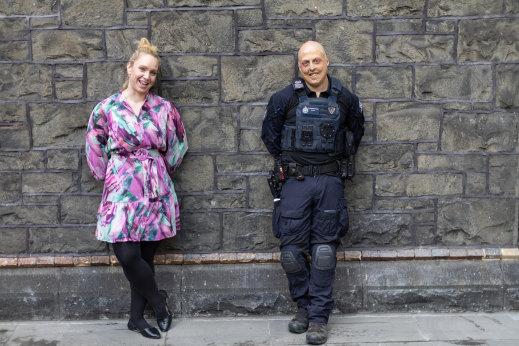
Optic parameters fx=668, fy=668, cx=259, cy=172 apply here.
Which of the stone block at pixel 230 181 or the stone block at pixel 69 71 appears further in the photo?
the stone block at pixel 230 181

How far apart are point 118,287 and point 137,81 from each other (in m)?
1.64

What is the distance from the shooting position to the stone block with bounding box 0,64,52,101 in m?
5.09

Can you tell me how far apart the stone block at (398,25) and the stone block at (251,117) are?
1.11 meters

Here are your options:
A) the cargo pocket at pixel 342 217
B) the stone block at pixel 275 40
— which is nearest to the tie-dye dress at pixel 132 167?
the stone block at pixel 275 40

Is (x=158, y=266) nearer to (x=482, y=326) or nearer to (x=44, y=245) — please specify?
(x=44, y=245)

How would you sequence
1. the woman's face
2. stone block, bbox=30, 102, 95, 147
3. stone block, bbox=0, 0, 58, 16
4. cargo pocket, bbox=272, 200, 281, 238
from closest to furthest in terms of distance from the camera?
the woman's face → cargo pocket, bbox=272, 200, 281, 238 → stone block, bbox=0, 0, 58, 16 → stone block, bbox=30, 102, 95, 147

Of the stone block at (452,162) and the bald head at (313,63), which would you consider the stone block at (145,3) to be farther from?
the stone block at (452,162)

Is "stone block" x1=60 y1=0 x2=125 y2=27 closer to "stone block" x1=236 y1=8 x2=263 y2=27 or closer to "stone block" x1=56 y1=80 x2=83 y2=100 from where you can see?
"stone block" x1=56 y1=80 x2=83 y2=100

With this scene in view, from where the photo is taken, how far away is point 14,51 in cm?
508

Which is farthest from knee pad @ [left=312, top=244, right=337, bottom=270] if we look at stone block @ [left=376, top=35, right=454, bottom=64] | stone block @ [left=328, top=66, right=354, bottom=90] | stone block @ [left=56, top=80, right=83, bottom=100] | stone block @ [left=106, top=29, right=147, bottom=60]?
stone block @ [left=56, top=80, right=83, bottom=100]

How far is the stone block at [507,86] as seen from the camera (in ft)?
17.0

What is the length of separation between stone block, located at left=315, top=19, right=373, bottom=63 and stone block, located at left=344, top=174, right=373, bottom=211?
36.4 inches

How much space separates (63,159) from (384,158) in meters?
2.51

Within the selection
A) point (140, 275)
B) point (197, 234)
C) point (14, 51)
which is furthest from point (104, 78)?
point (140, 275)
